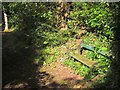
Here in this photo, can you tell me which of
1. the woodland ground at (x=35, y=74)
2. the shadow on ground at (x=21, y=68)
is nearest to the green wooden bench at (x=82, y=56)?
the woodland ground at (x=35, y=74)

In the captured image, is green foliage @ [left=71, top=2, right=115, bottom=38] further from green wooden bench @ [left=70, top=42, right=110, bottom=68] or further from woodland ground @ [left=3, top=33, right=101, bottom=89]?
woodland ground @ [left=3, top=33, right=101, bottom=89]

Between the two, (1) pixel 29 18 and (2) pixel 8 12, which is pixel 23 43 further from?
(2) pixel 8 12

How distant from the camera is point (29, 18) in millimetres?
15203

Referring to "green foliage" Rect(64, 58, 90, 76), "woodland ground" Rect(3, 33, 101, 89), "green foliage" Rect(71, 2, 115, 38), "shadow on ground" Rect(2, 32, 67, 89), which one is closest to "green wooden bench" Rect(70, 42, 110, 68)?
"green foliage" Rect(64, 58, 90, 76)

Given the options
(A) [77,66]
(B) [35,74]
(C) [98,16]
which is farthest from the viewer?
(B) [35,74]

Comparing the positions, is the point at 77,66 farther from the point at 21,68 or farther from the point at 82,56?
the point at 21,68

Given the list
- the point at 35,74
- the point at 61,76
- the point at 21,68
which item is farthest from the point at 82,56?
the point at 21,68

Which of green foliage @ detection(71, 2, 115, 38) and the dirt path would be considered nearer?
green foliage @ detection(71, 2, 115, 38)

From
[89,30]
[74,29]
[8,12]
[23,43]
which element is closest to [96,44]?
[89,30]

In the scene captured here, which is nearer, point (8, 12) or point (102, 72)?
point (102, 72)

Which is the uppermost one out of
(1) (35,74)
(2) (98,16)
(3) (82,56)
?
(2) (98,16)

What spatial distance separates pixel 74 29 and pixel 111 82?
17.2 feet

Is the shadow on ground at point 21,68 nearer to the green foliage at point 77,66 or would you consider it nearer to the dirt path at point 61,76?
the dirt path at point 61,76

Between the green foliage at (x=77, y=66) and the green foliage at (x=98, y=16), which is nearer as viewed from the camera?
the green foliage at (x=98, y=16)
